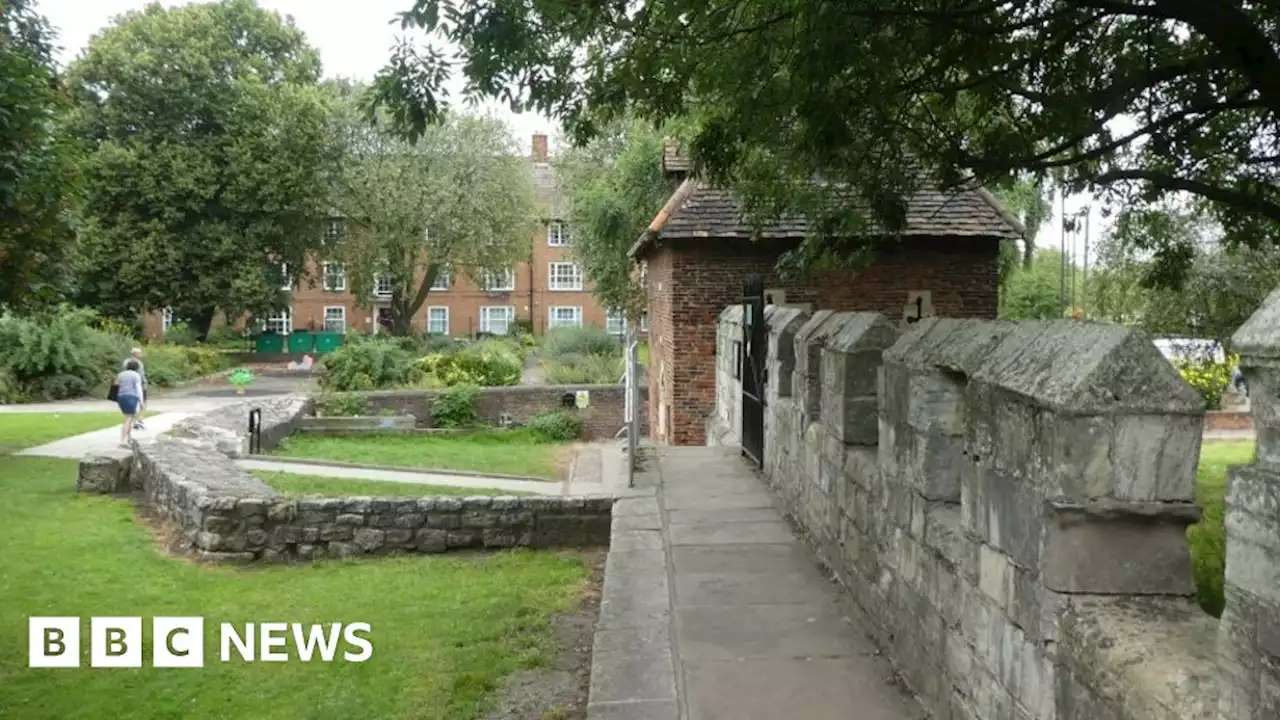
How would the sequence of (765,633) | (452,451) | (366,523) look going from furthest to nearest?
(452,451) < (366,523) < (765,633)

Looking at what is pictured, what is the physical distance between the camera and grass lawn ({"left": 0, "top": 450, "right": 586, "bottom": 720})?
6.26 meters

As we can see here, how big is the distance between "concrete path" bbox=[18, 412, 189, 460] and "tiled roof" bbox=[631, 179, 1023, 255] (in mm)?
9683

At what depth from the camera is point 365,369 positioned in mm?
29125

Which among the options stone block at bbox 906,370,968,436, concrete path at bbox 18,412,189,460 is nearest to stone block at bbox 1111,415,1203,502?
stone block at bbox 906,370,968,436

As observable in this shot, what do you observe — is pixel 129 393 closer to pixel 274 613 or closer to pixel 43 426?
pixel 43 426

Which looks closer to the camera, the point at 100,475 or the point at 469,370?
the point at 100,475

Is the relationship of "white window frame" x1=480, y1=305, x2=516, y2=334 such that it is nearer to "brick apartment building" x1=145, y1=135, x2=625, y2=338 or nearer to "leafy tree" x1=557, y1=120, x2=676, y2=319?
"brick apartment building" x1=145, y1=135, x2=625, y2=338

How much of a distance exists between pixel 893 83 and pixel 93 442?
17.4 meters

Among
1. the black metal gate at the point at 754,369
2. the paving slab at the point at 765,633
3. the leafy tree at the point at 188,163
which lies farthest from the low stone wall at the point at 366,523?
the leafy tree at the point at 188,163

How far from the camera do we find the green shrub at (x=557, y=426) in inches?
982

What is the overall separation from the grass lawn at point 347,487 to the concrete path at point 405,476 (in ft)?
1.16

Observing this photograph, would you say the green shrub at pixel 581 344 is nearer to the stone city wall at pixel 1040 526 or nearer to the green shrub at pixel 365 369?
the green shrub at pixel 365 369

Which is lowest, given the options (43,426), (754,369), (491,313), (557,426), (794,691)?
(557,426)

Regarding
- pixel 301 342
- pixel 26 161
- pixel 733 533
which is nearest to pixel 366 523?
pixel 733 533
